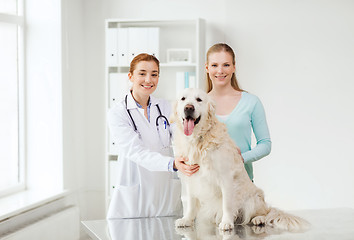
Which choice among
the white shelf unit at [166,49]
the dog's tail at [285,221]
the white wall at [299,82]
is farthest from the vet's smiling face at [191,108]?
the white wall at [299,82]

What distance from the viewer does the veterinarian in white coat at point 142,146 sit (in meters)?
2.38

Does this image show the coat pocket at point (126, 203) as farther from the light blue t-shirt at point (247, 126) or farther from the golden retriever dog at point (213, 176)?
the light blue t-shirt at point (247, 126)

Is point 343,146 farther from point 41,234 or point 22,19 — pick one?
point 22,19

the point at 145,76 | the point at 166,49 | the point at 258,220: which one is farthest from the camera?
the point at 166,49

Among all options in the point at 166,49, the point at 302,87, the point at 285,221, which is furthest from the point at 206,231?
the point at 166,49

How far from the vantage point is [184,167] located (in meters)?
2.06

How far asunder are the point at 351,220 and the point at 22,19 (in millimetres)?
3973

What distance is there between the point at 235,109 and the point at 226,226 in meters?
0.66

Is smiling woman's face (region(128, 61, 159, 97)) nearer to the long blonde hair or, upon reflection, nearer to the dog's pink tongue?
the long blonde hair

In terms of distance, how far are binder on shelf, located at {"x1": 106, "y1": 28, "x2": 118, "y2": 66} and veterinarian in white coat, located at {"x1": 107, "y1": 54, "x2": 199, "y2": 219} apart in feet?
8.74

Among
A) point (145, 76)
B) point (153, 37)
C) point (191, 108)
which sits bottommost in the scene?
point (191, 108)

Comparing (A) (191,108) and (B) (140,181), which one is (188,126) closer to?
(A) (191,108)

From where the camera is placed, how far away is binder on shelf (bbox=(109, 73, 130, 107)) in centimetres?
504

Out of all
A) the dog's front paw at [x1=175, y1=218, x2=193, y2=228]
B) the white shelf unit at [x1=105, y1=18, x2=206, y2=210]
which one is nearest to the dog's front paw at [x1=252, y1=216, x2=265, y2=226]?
the dog's front paw at [x1=175, y1=218, x2=193, y2=228]
